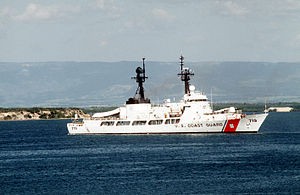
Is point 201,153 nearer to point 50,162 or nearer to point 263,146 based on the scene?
point 263,146

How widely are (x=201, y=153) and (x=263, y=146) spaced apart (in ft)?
39.7

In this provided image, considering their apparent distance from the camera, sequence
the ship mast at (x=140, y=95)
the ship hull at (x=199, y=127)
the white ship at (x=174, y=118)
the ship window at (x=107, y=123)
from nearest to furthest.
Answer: the ship hull at (x=199, y=127) < the white ship at (x=174, y=118) < the ship mast at (x=140, y=95) < the ship window at (x=107, y=123)

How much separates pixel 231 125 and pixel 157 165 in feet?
152

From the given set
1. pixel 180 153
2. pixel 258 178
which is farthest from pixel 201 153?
pixel 258 178

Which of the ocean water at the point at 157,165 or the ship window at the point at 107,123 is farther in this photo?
the ship window at the point at 107,123

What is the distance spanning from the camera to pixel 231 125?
136000mm

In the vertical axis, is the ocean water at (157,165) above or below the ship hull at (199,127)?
below

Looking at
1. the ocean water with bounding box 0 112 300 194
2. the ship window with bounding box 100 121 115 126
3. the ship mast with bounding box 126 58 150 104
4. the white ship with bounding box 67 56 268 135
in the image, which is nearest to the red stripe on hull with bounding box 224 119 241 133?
the white ship with bounding box 67 56 268 135

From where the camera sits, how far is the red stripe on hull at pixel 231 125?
135 m

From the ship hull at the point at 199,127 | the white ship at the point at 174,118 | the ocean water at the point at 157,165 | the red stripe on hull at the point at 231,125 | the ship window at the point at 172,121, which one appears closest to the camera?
the ocean water at the point at 157,165

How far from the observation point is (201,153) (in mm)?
104438

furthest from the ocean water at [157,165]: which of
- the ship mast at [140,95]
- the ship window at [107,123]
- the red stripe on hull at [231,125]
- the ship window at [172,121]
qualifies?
the ship window at [107,123]

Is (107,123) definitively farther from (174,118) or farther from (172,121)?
(174,118)

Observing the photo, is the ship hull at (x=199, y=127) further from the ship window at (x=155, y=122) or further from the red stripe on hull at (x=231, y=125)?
the ship window at (x=155, y=122)
